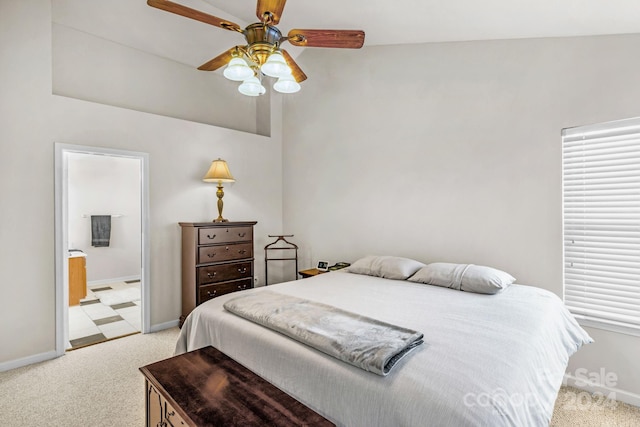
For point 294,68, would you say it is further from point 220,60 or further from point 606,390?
point 606,390

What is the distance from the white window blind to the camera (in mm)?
2227

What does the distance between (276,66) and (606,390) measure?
3257 mm

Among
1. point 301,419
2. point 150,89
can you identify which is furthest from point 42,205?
point 301,419

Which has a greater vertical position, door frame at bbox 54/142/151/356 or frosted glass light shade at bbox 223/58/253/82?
frosted glass light shade at bbox 223/58/253/82

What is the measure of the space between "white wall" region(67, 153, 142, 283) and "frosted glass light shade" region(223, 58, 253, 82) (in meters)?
3.32

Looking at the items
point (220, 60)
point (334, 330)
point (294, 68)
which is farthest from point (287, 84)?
point (334, 330)

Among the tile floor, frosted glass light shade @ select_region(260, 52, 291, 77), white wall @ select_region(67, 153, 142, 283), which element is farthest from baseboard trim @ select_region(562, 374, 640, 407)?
white wall @ select_region(67, 153, 142, 283)

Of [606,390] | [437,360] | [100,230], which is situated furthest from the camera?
[100,230]

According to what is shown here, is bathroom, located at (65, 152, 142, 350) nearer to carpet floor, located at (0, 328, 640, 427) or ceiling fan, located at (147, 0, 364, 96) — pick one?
carpet floor, located at (0, 328, 640, 427)

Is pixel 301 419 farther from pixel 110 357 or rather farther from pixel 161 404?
pixel 110 357

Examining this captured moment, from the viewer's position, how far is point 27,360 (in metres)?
2.75

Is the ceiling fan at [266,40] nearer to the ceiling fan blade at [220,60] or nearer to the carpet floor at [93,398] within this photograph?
the ceiling fan blade at [220,60]

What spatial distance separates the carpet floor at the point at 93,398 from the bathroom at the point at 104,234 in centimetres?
149

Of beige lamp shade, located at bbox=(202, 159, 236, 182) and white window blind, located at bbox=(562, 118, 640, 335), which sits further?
beige lamp shade, located at bbox=(202, 159, 236, 182)
